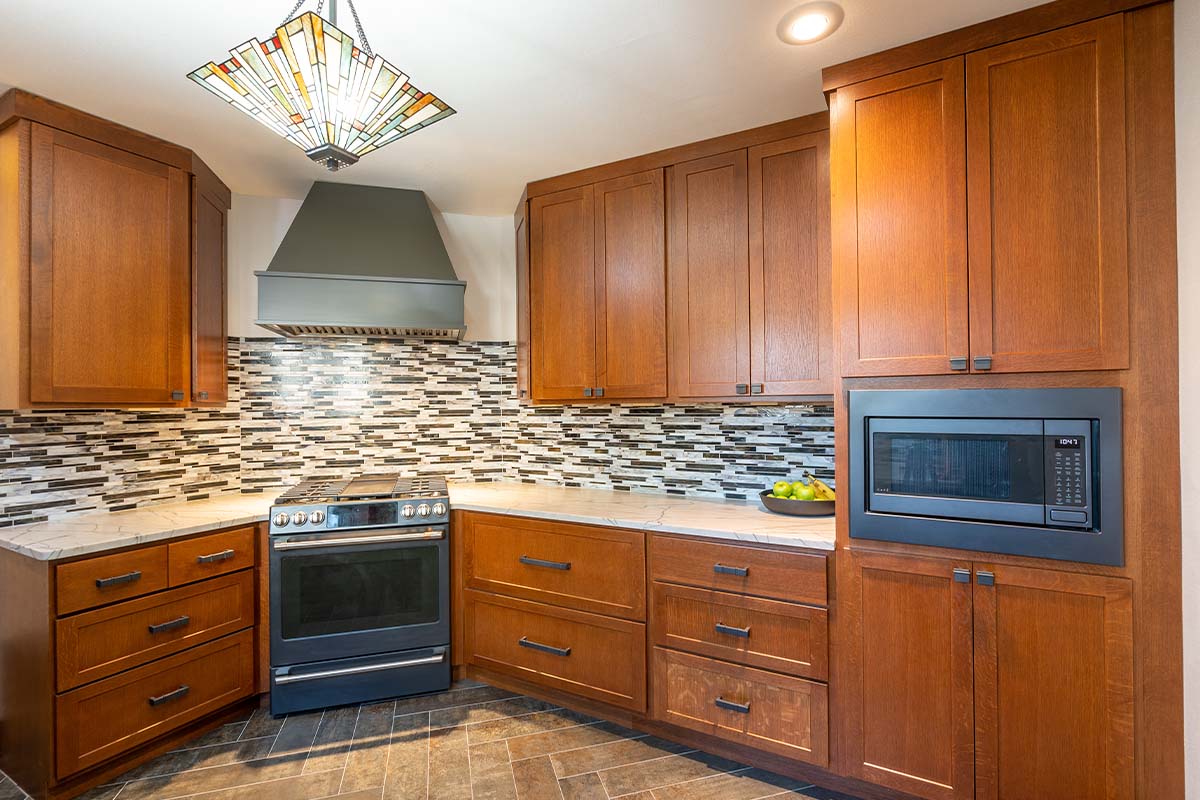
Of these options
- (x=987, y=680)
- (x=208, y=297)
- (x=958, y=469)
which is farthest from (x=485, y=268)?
(x=987, y=680)

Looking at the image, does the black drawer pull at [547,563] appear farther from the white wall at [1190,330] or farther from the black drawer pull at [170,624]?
the white wall at [1190,330]

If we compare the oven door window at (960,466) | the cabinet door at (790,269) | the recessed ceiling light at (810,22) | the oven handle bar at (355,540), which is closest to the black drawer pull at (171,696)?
the oven handle bar at (355,540)

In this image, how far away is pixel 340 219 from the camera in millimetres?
2873

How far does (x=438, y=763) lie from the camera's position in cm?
215

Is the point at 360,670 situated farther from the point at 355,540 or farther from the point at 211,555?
the point at 211,555

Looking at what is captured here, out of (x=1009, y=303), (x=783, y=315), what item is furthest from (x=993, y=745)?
(x=783, y=315)

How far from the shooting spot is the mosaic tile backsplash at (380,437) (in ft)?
8.09

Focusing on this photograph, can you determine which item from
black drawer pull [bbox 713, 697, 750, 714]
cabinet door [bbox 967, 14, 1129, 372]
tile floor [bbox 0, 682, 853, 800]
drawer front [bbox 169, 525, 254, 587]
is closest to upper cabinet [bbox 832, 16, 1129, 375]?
cabinet door [bbox 967, 14, 1129, 372]

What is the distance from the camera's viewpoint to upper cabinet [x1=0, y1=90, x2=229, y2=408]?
2043 mm

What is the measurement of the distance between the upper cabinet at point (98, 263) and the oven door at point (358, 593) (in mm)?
898

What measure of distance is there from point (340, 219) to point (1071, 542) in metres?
3.16

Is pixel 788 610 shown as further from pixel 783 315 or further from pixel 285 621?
pixel 285 621

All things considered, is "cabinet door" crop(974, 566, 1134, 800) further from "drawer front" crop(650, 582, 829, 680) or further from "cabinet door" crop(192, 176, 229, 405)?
"cabinet door" crop(192, 176, 229, 405)

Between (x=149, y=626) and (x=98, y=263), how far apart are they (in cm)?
139
